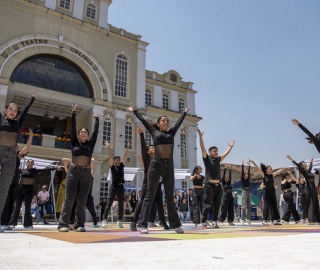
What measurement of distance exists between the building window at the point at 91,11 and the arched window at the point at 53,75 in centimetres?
467

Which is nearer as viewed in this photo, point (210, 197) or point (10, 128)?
point (10, 128)

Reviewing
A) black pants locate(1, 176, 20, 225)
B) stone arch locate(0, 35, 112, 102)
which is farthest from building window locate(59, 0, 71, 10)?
black pants locate(1, 176, 20, 225)

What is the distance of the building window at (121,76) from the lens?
23578mm

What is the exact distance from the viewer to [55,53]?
21.0m

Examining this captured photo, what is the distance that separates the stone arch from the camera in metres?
19.2

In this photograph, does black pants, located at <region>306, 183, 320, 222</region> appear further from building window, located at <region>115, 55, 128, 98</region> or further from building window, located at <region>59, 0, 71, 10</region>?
building window, located at <region>59, 0, 71, 10</region>

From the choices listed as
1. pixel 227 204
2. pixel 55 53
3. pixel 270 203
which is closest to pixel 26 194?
pixel 227 204

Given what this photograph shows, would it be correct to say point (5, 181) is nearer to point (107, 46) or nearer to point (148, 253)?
point (148, 253)

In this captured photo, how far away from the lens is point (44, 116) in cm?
2344

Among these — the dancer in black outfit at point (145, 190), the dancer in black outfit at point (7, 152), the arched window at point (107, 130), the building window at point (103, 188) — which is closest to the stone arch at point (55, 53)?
the arched window at point (107, 130)

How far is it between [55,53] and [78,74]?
7.21ft

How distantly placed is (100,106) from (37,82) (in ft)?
15.0

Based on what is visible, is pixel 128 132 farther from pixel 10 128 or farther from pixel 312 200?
pixel 10 128

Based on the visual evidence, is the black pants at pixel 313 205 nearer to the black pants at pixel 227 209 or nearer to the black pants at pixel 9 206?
the black pants at pixel 227 209
